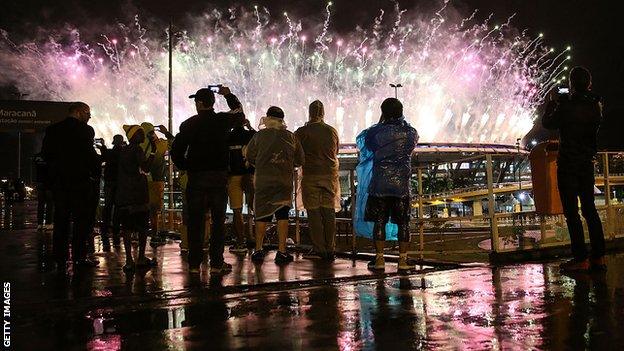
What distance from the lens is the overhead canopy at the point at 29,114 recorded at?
19.6 m

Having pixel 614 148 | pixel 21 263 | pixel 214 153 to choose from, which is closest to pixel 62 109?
pixel 21 263

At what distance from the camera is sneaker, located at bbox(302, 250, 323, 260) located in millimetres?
7883

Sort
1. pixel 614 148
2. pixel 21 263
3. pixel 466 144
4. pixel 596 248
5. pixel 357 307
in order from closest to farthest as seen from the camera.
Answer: pixel 357 307, pixel 596 248, pixel 21 263, pixel 614 148, pixel 466 144

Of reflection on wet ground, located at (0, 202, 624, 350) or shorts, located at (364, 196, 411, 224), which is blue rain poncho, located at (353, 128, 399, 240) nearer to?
shorts, located at (364, 196, 411, 224)

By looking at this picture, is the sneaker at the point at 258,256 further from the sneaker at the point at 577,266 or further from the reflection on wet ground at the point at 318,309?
the sneaker at the point at 577,266

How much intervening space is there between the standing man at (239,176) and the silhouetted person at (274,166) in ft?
2.67

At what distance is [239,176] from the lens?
8.45 meters

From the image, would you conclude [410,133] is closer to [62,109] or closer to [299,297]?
[299,297]

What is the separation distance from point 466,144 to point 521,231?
69.4 meters

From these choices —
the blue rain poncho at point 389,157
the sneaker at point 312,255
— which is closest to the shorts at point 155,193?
the sneaker at point 312,255

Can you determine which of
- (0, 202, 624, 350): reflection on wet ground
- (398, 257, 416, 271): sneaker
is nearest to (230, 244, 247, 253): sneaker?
(0, 202, 624, 350): reflection on wet ground

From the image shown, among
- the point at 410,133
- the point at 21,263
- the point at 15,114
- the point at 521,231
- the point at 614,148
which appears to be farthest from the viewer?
the point at 614,148

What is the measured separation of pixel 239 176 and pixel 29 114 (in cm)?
1372

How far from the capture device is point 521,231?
8.42m
